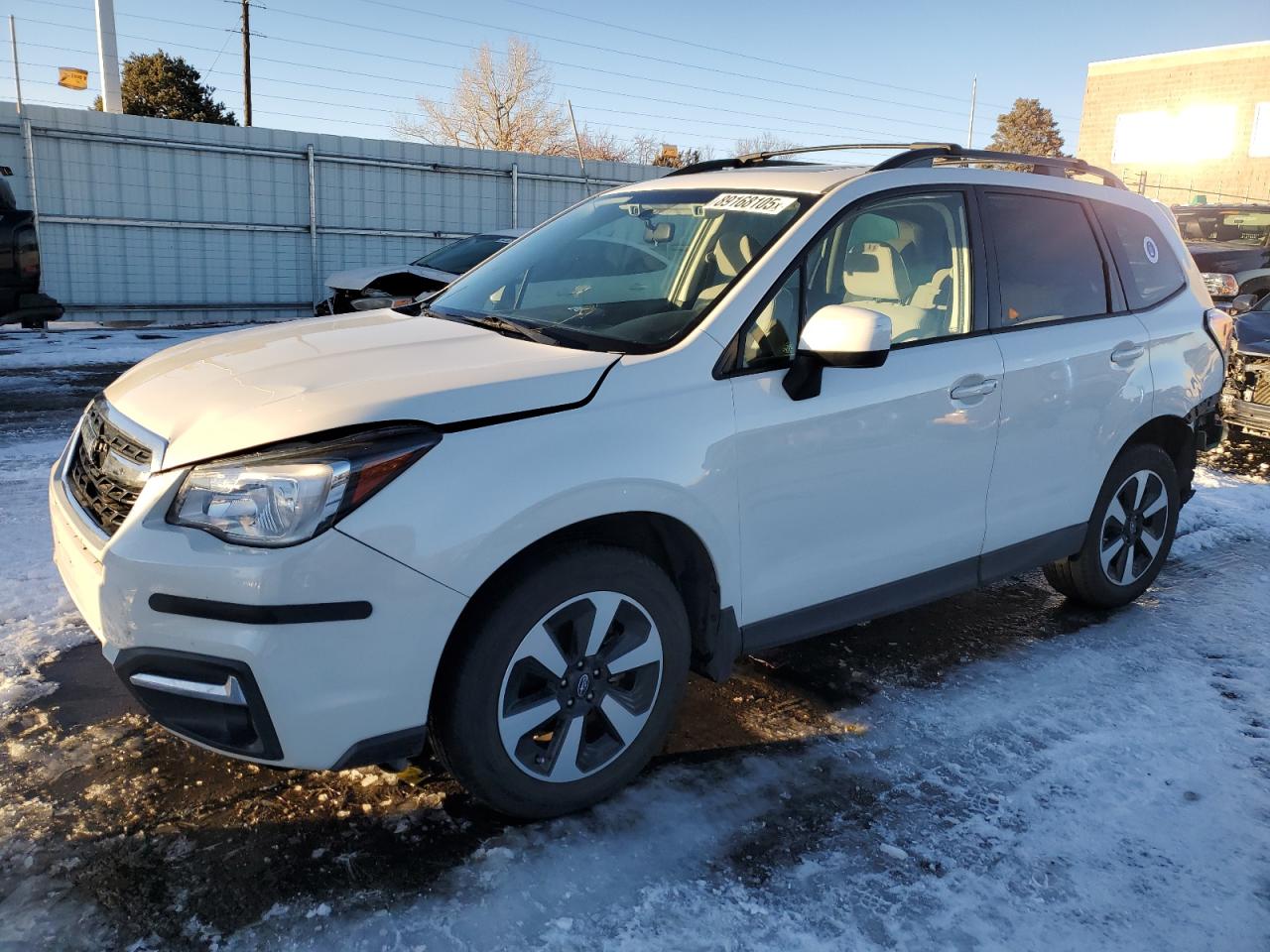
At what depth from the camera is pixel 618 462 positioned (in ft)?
8.58

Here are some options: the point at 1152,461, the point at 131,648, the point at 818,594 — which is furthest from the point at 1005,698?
the point at 131,648

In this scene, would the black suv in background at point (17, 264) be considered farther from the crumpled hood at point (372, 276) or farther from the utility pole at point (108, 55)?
the utility pole at point (108, 55)

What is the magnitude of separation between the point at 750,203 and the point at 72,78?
1442 cm

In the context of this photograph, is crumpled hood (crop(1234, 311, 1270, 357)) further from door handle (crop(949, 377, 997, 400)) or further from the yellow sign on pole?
the yellow sign on pole

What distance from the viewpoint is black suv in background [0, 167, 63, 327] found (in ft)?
25.1

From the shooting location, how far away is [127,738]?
124 inches

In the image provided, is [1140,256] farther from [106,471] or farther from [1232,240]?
[1232,240]

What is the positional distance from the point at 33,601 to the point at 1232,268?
49.3ft

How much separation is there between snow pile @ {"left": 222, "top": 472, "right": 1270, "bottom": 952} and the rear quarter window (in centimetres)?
162

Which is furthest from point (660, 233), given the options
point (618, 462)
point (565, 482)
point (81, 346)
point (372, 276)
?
point (81, 346)

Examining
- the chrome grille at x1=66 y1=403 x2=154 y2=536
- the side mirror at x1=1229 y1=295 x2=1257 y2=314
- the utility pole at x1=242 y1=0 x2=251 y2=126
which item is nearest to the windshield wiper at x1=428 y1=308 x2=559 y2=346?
the chrome grille at x1=66 y1=403 x2=154 y2=536

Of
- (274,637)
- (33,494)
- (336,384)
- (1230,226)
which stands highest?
(1230,226)

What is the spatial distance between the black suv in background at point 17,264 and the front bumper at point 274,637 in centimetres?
650

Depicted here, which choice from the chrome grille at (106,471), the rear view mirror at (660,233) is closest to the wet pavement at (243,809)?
the chrome grille at (106,471)
